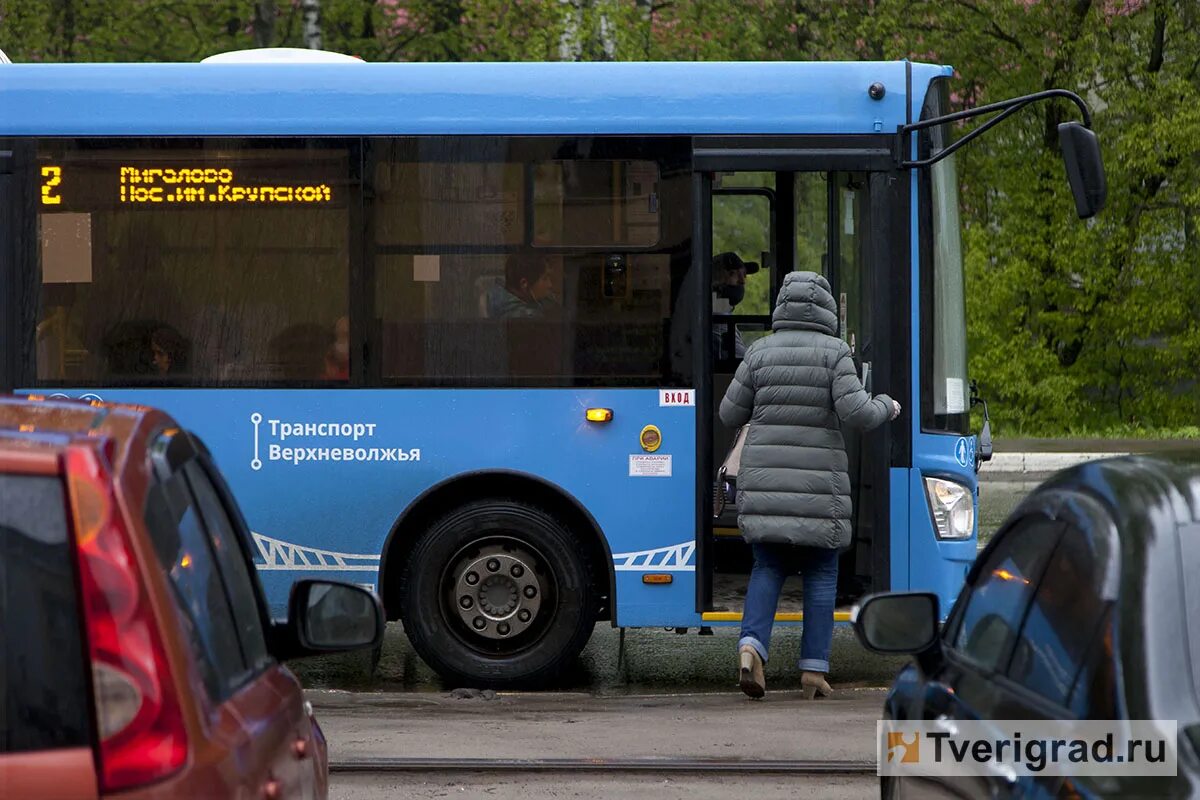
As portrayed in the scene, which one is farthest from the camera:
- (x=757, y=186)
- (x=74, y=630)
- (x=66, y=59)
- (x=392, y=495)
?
(x=66, y=59)

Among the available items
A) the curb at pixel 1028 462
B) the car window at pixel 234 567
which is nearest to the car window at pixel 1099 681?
the car window at pixel 234 567

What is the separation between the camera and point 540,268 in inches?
335

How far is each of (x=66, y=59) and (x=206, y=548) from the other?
23.7m

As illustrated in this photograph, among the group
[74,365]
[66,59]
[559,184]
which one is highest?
[66,59]

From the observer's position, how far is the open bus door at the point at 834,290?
8531mm

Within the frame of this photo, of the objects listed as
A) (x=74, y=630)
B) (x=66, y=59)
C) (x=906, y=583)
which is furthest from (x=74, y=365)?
(x=66, y=59)

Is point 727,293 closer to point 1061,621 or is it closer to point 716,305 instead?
point 716,305

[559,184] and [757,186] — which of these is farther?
[757,186]

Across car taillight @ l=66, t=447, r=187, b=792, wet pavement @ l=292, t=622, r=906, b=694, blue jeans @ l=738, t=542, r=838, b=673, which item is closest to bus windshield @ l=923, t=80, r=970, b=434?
blue jeans @ l=738, t=542, r=838, b=673

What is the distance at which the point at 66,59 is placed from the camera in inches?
995

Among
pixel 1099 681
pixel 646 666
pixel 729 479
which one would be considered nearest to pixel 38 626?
pixel 1099 681

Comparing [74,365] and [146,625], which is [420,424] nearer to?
[74,365]

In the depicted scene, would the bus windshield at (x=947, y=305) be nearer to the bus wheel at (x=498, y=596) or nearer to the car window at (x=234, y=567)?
the bus wheel at (x=498, y=596)

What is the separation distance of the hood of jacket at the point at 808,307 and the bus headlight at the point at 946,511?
0.91 m
